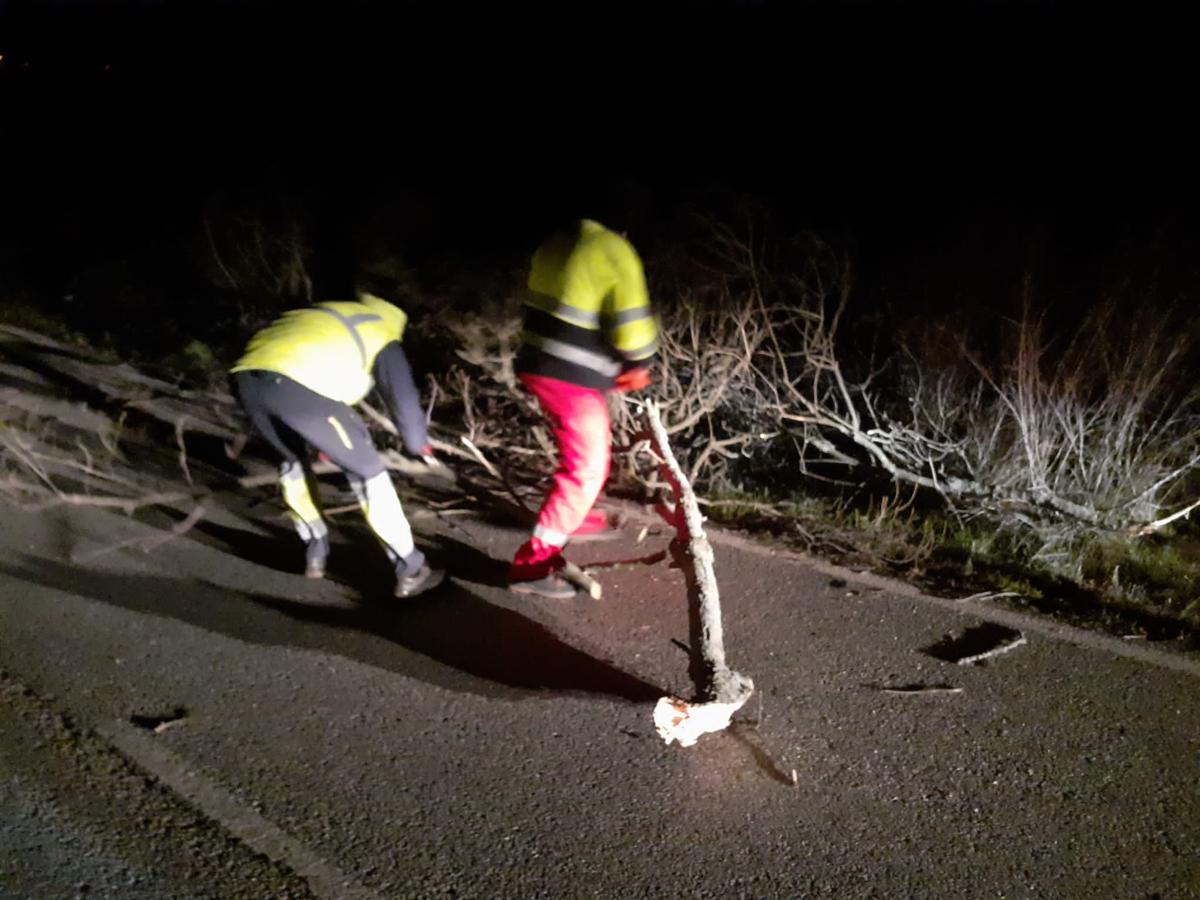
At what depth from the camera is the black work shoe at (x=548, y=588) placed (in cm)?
413

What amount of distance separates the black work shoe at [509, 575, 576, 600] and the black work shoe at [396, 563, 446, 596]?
36cm

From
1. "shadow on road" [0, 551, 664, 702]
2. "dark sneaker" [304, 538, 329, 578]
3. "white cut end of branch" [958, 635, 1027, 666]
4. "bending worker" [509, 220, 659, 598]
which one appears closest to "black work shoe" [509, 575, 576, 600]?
"bending worker" [509, 220, 659, 598]

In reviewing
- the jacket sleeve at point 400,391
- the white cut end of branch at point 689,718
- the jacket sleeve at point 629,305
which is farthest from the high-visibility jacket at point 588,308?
the white cut end of branch at point 689,718

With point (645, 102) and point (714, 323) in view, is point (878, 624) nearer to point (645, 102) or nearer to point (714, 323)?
point (714, 323)

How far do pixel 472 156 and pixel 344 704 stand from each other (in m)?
9.72

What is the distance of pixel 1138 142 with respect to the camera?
8750 mm

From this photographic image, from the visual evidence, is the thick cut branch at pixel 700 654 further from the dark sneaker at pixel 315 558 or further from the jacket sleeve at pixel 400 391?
the dark sneaker at pixel 315 558

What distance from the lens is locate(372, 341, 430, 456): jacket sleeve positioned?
384 cm

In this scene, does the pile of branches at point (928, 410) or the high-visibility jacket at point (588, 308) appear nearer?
the high-visibility jacket at point (588, 308)

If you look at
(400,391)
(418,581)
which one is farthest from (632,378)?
(418,581)

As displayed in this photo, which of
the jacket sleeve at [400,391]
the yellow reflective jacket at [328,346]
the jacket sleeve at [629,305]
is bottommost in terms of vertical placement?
the jacket sleeve at [400,391]

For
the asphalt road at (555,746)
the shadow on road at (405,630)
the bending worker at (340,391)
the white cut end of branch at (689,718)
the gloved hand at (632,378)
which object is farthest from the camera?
the gloved hand at (632,378)

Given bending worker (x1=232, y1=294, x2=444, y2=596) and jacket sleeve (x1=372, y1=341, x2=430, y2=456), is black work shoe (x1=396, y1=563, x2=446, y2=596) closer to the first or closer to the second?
bending worker (x1=232, y1=294, x2=444, y2=596)

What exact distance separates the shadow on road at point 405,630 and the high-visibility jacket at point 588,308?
3.59 feet
